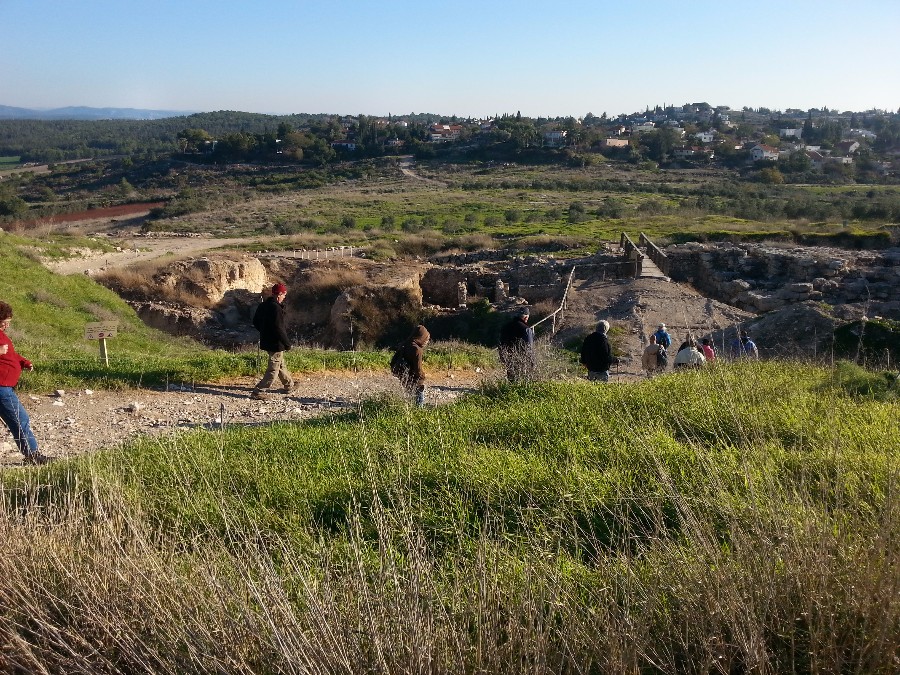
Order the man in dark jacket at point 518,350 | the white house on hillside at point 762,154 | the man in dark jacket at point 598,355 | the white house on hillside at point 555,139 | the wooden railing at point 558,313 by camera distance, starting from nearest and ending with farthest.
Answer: the man in dark jacket at point 518,350 < the man in dark jacket at point 598,355 < the wooden railing at point 558,313 < the white house on hillside at point 762,154 < the white house on hillside at point 555,139

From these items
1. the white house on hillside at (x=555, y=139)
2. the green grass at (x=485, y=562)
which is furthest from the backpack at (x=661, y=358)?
the white house on hillside at (x=555, y=139)

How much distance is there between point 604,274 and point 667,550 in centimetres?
2041

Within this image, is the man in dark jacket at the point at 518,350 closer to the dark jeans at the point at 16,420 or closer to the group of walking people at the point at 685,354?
the group of walking people at the point at 685,354

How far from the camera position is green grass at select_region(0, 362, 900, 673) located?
8.82ft

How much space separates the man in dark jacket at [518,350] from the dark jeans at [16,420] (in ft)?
16.4

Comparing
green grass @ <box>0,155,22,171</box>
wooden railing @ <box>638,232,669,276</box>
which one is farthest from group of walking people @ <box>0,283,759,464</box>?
green grass @ <box>0,155,22,171</box>

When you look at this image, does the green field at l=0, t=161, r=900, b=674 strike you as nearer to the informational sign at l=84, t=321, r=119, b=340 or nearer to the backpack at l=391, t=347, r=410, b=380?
the backpack at l=391, t=347, r=410, b=380

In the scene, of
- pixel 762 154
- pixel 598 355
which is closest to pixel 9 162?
pixel 762 154

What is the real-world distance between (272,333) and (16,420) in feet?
10.6

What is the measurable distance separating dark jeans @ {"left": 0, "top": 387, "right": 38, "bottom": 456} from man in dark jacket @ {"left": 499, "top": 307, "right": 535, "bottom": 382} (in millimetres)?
4996

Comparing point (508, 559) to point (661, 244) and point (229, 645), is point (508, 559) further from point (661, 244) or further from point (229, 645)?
point (661, 244)

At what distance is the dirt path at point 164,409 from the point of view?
707cm

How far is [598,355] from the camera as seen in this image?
30.0 feet

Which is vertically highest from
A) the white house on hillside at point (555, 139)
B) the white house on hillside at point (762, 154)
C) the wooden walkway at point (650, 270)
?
the white house on hillside at point (555, 139)
